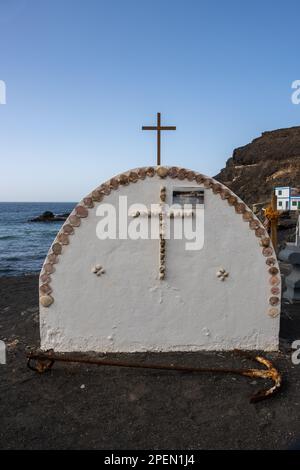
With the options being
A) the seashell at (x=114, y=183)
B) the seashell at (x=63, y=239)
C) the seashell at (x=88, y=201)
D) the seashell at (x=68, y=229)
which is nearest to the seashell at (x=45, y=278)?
the seashell at (x=63, y=239)

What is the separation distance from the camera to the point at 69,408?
5043 millimetres

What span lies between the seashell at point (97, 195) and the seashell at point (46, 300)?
1.77m

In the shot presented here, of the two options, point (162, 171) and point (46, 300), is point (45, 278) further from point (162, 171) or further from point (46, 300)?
point (162, 171)

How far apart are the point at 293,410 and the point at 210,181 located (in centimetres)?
358

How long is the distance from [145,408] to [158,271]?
7.03 feet

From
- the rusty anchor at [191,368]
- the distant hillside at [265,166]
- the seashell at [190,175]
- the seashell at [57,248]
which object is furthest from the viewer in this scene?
the distant hillside at [265,166]

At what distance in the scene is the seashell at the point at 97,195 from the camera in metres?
6.26

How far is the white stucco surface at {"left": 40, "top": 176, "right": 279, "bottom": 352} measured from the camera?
631 centimetres

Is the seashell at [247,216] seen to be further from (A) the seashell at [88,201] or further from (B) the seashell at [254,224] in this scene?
(A) the seashell at [88,201]

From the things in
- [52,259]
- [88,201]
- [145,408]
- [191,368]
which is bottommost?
[145,408]

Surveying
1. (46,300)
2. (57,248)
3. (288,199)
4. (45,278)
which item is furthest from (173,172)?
(288,199)

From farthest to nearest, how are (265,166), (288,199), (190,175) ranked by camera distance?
(265,166) → (288,199) → (190,175)

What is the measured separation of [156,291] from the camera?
6422 mm

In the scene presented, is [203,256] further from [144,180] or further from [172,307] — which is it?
[144,180]
